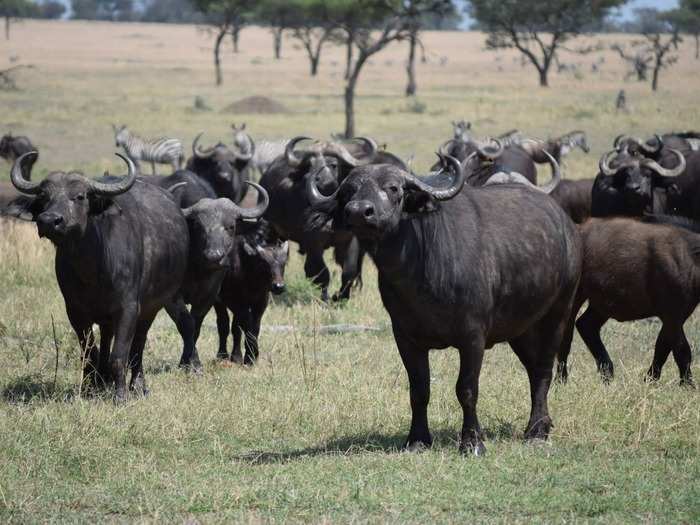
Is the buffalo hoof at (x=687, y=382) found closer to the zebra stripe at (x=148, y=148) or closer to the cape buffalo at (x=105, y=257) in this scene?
the cape buffalo at (x=105, y=257)

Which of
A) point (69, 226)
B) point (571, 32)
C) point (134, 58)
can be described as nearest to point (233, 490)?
point (69, 226)

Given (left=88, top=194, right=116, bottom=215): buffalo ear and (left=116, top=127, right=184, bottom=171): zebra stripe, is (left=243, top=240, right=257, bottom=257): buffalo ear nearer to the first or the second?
(left=88, top=194, right=116, bottom=215): buffalo ear

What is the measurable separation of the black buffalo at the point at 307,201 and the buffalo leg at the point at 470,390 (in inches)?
242

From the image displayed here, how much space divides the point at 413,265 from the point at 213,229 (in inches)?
123

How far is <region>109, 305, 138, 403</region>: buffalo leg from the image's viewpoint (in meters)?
8.02

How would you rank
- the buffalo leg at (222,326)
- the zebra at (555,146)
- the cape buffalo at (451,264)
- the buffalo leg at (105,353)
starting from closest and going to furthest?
the cape buffalo at (451,264)
the buffalo leg at (105,353)
the buffalo leg at (222,326)
the zebra at (555,146)

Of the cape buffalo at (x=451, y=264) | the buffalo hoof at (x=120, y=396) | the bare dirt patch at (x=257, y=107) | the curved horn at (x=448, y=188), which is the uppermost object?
the curved horn at (x=448, y=188)

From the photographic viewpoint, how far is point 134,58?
86625 millimetres

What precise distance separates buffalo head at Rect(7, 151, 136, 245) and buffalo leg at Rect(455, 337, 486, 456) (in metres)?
2.63

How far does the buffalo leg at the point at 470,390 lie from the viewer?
6.67m

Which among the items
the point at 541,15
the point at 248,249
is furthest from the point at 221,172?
the point at 541,15

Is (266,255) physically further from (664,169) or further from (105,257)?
(664,169)

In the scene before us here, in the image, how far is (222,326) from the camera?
34.1ft

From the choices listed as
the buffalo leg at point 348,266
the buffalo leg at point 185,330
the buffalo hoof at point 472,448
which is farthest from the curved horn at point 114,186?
the buffalo leg at point 348,266
